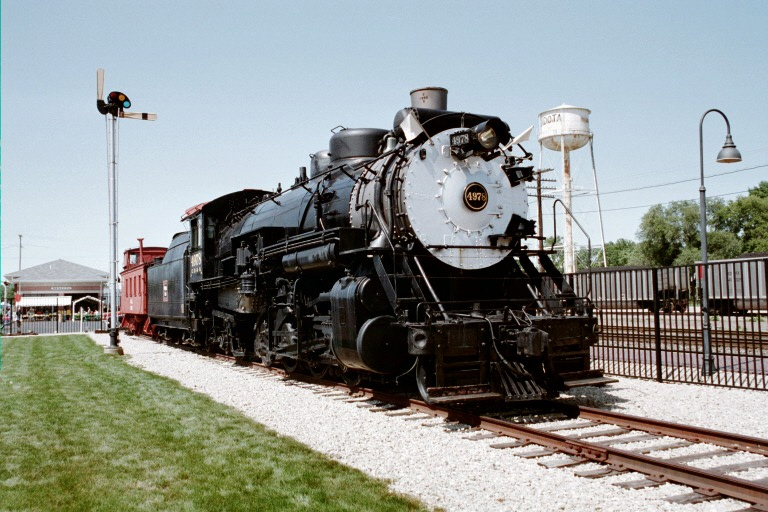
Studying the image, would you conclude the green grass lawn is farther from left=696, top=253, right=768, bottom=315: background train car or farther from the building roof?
the building roof

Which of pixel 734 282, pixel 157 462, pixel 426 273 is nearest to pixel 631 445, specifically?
pixel 426 273

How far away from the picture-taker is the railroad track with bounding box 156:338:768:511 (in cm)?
479

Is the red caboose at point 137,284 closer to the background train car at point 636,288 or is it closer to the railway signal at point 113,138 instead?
the railway signal at point 113,138

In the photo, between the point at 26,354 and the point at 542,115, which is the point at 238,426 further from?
the point at 542,115

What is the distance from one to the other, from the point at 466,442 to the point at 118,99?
16.1 metres

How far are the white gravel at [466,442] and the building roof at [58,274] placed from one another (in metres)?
52.5

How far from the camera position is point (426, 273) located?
8.77 metres

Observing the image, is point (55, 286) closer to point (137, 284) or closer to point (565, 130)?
point (137, 284)

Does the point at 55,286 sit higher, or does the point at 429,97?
the point at 429,97

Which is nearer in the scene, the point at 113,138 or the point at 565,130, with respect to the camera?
the point at 113,138

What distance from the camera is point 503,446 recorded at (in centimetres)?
629

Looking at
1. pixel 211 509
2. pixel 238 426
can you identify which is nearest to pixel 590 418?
pixel 238 426

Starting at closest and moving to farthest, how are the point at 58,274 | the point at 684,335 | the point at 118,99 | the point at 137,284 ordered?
the point at 684,335 → the point at 118,99 → the point at 137,284 → the point at 58,274

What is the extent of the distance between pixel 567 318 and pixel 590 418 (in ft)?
3.95
